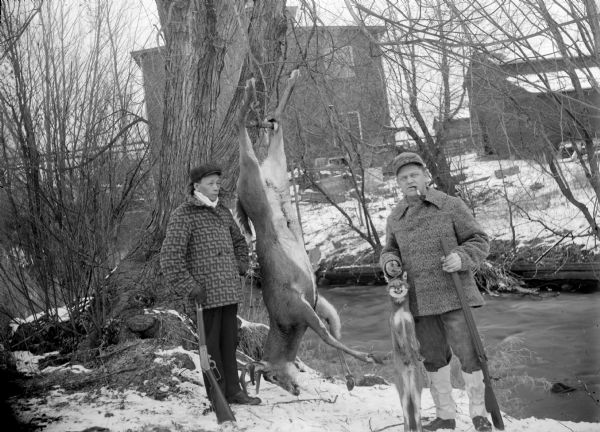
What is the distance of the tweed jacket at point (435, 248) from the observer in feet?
13.5

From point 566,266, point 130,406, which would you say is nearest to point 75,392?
point 130,406

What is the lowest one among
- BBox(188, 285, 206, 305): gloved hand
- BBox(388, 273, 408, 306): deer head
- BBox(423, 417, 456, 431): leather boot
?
BBox(423, 417, 456, 431): leather boot

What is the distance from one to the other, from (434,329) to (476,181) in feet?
49.1

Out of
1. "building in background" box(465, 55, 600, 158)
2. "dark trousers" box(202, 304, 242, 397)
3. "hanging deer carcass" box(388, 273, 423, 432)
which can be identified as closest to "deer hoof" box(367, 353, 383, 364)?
"hanging deer carcass" box(388, 273, 423, 432)

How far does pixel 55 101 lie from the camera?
22.6ft

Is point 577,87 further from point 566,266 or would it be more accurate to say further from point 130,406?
point 566,266

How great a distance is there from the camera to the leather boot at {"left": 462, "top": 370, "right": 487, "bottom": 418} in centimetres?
407

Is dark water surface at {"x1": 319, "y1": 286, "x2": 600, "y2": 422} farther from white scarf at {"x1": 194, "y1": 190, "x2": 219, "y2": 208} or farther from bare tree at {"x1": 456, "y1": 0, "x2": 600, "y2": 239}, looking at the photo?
white scarf at {"x1": 194, "y1": 190, "x2": 219, "y2": 208}

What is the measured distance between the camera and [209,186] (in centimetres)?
453

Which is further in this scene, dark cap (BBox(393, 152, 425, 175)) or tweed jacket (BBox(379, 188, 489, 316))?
dark cap (BBox(393, 152, 425, 175))

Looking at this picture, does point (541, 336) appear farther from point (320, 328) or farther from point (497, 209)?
point (320, 328)

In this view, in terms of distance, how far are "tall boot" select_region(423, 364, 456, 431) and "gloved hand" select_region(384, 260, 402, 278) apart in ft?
2.38

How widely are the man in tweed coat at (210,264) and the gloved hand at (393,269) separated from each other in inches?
45.0

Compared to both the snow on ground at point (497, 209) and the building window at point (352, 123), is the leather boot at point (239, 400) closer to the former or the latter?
the building window at point (352, 123)
